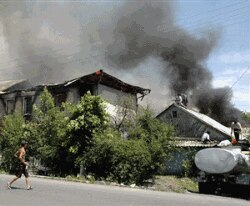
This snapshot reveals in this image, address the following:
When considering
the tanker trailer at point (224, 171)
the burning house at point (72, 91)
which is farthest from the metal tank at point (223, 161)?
the burning house at point (72, 91)

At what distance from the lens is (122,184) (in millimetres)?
17297

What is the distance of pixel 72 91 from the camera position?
2961 centimetres

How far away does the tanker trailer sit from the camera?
52.4 ft

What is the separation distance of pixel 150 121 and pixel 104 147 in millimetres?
4034

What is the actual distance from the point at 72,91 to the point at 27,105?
17.2 feet

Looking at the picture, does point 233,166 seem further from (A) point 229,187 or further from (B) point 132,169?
(B) point 132,169

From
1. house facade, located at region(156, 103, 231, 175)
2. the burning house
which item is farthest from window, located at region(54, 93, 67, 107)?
house facade, located at region(156, 103, 231, 175)

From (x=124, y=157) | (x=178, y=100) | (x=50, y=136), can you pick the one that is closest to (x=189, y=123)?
(x=178, y=100)

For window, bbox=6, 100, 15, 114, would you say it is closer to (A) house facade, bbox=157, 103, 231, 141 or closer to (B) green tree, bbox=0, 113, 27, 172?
(B) green tree, bbox=0, 113, 27, 172

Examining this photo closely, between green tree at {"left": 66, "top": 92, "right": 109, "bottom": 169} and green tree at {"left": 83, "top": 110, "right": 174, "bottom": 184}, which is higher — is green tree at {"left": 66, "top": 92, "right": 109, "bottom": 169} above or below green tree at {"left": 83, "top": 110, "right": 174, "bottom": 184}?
above

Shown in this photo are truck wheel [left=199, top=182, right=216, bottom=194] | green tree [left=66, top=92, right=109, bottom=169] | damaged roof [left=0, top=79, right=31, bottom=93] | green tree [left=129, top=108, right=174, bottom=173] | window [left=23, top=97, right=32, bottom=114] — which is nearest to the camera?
truck wheel [left=199, top=182, right=216, bottom=194]

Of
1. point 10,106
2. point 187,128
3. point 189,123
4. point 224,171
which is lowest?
point 224,171

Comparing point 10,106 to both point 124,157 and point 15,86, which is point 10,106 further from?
point 124,157

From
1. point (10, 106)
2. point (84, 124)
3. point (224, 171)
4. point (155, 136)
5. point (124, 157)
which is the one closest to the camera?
point (224, 171)
